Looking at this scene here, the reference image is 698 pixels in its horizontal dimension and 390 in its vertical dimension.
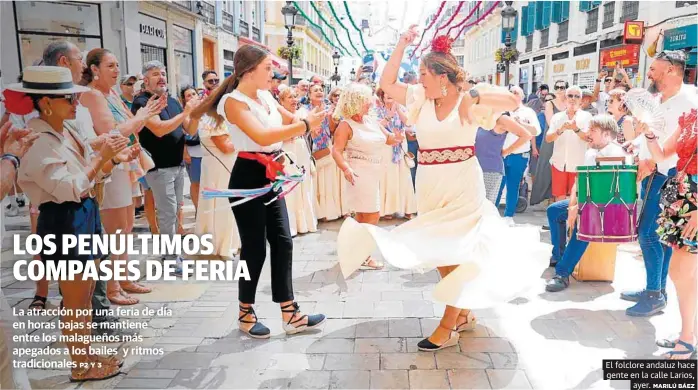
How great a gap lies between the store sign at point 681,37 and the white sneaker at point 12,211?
1175 cm

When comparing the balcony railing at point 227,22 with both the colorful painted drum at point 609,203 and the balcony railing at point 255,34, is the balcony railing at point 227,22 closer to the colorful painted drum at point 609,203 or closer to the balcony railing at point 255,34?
the balcony railing at point 255,34

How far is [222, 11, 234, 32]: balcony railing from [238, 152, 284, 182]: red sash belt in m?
9.77

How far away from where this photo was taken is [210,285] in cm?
444

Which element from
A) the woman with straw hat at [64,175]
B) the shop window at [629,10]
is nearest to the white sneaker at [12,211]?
the woman with straw hat at [64,175]

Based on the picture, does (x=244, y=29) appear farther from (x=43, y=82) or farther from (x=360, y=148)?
(x=43, y=82)

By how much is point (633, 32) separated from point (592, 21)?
258 inches

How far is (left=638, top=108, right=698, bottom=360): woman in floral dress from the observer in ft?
9.12

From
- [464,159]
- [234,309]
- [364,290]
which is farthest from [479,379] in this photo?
[234,309]

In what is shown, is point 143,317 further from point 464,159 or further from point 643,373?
point 643,373

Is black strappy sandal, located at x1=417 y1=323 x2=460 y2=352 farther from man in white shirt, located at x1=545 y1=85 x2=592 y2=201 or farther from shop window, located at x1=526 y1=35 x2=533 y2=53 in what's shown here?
shop window, located at x1=526 y1=35 x2=533 y2=53

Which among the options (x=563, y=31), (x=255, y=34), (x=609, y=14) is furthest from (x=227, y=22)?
(x=563, y=31)

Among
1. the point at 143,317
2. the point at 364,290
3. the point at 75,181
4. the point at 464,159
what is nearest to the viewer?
the point at 75,181

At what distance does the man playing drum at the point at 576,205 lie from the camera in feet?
13.1

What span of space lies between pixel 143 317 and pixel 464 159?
2.54 m
